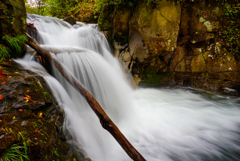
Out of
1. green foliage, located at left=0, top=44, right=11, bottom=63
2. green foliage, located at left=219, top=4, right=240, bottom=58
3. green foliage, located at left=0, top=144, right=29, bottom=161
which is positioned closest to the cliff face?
green foliage, located at left=219, top=4, right=240, bottom=58

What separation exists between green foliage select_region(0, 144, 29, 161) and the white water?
0.93 meters

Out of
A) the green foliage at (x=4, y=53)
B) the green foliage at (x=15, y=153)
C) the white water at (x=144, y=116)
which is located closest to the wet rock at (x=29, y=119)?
the green foliage at (x=15, y=153)

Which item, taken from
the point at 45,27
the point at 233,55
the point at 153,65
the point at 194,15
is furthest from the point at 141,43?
the point at 45,27

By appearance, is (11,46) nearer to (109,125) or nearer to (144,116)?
(109,125)

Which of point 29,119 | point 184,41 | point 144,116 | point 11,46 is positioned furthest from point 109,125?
point 184,41

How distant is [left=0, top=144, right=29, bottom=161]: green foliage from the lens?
3.75 feet

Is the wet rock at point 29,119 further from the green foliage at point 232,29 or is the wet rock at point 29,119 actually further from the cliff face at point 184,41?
the green foliage at point 232,29

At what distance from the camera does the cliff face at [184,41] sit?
493 centimetres

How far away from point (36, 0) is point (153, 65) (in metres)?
11.3

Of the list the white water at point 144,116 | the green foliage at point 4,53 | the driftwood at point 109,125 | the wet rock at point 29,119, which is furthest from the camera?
the white water at point 144,116

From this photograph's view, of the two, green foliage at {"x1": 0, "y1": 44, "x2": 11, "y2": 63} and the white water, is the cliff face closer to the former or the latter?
the white water

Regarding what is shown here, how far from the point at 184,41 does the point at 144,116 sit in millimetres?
3834

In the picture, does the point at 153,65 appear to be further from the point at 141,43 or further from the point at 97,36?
the point at 97,36

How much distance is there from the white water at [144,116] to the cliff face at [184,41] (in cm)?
75
